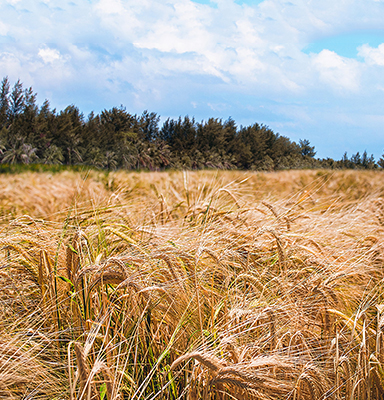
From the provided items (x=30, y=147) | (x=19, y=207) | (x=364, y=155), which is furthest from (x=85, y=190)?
(x=30, y=147)

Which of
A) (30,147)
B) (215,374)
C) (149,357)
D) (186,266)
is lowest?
(149,357)

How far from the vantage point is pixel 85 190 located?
14.8 feet

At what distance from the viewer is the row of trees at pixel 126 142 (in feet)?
70.1

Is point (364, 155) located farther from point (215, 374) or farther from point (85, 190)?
point (215, 374)

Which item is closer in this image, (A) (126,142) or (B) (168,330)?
(B) (168,330)

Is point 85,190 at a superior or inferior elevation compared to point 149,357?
superior

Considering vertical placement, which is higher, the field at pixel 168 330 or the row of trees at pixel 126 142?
the row of trees at pixel 126 142

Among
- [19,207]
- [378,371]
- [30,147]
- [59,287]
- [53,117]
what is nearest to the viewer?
[378,371]

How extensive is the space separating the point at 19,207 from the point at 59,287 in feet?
10.3

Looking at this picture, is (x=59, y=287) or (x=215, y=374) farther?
(x=59, y=287)

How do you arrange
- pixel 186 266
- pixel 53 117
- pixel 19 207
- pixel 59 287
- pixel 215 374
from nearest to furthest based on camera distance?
pixel 215 374, pixel 59 287, pixel 186 266, pixel 19 207, pixel 53 117

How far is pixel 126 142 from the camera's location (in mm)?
21250

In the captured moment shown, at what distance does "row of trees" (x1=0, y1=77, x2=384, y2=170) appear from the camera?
21375 mm

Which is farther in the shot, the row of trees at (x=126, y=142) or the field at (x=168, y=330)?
the row of trees at (x=126, y=142)
